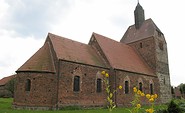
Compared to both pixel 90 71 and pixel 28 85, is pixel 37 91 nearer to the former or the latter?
pixel 28 85

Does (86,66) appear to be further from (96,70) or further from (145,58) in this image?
(145,58)

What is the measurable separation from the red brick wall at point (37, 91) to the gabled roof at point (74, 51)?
96.0 inches

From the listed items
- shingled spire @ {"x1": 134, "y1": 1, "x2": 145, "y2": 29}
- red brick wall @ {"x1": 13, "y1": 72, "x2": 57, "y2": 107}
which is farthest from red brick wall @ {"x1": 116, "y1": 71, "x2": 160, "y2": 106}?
shingled spire @ {"x1": 134, "y1": 1, "x2": 145, "y2": 29}

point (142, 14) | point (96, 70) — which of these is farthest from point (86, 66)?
point (142, 14)

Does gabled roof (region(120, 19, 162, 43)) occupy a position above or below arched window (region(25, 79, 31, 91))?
above

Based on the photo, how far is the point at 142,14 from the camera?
3272 centimetres

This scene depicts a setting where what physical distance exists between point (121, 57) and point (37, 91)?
474 inches

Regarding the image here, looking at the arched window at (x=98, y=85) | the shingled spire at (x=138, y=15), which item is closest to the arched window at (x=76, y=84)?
the arched window at (x=98, y=85)

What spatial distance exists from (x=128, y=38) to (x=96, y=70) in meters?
13.5

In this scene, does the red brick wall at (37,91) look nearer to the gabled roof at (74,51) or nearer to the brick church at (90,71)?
the brick church at (90,71)

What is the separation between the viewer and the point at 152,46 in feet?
94.4

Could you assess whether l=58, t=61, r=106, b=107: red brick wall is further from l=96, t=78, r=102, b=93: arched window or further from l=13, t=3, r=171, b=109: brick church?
l=96, t=78, r=102, b=93: arched window

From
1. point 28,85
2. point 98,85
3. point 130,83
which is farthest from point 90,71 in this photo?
point 28,85

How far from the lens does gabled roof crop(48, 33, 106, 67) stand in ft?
63.6
